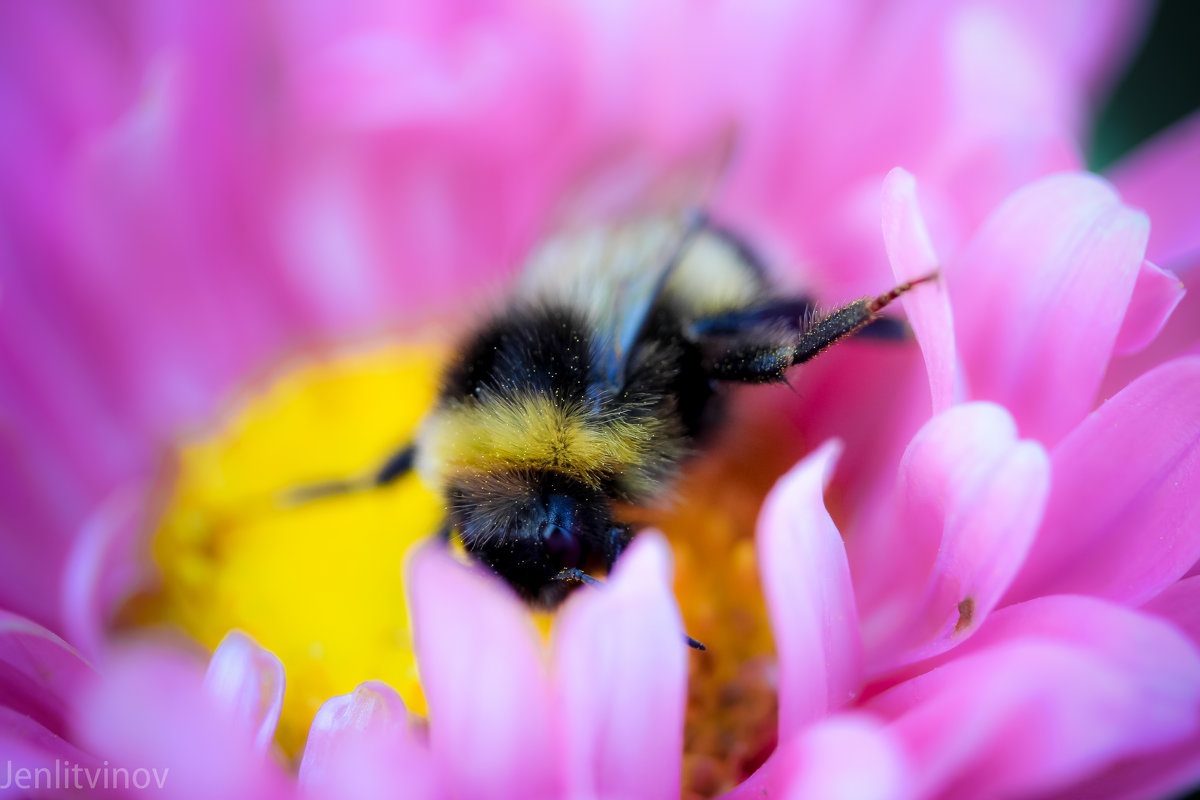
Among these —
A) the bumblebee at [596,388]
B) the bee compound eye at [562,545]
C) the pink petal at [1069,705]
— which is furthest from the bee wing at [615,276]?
the pink petal at [1069,705]

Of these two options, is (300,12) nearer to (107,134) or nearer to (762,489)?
(107,134)

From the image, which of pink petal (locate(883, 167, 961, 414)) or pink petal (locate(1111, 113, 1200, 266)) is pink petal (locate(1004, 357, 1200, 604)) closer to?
pink petal (locate(883, 167, 961, 414))

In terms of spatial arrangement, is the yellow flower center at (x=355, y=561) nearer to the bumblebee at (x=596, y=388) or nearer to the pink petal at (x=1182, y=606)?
the bumblebee at (x=596, y=388)

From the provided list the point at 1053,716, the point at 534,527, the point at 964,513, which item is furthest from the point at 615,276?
the point at 1053,716

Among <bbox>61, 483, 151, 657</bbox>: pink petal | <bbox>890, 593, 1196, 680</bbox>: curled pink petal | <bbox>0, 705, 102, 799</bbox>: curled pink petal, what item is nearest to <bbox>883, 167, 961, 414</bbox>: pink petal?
<bbox>890, 593, 1196, 680</bbox>: curled pink petal

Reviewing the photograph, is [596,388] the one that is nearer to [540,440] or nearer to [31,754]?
[540,440]

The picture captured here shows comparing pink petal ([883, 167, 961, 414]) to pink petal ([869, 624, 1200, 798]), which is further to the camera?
pink petal ([883, 167, 961, 414])

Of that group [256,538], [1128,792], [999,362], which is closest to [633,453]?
[999,362]
